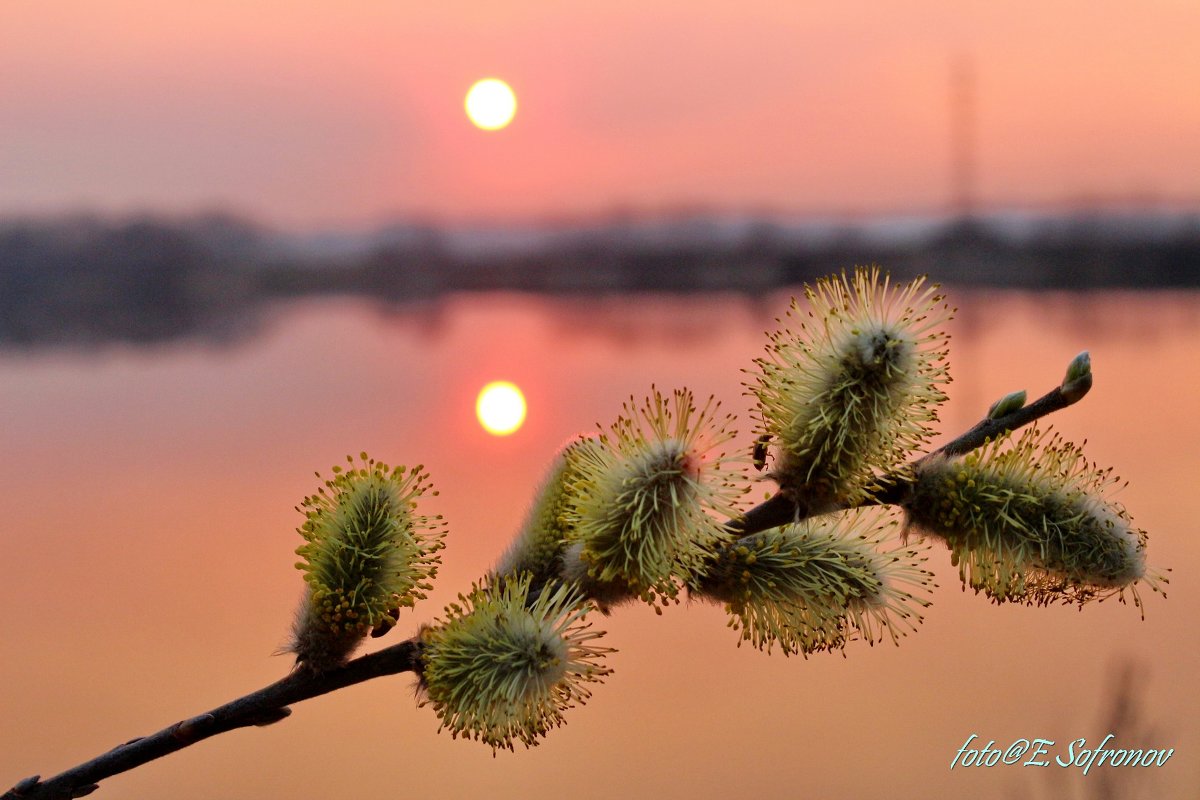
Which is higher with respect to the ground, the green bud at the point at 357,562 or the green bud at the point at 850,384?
the green bud at the point at 850,384

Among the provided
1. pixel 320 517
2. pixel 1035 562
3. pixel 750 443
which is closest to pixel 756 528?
pixel 750 443

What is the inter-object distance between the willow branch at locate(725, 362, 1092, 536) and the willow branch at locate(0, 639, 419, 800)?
243 mm

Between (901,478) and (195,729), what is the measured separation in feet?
Answer: 1.58

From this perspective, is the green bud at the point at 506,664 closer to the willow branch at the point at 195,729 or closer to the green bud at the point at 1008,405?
the willow branch at the point at 195,729

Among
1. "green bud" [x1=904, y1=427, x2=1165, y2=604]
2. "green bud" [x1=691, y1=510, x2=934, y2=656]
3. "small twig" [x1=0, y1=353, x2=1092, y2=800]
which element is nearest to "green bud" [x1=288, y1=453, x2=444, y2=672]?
"small twig" [x1=0, y1=353, x2=1092, y2=800]

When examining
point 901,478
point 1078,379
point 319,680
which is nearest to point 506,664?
point 319,680

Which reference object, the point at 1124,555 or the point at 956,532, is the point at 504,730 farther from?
the point at 1124,555

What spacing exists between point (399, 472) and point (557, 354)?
10421 millimetres

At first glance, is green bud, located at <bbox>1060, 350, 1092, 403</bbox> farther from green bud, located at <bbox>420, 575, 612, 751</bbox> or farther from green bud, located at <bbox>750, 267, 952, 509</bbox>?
green bud, located at <bbox>420, 575, 612, 751</bbox>

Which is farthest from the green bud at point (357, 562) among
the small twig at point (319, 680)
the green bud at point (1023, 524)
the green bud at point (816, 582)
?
the green bud at point (1023, 524)

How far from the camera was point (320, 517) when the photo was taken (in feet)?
2.69

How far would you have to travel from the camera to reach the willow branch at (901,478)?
0.78 meters

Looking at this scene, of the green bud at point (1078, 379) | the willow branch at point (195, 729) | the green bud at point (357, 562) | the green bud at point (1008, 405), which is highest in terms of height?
the green bud at point (1078, 379)

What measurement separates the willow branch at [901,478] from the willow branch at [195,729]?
24 centimetres
